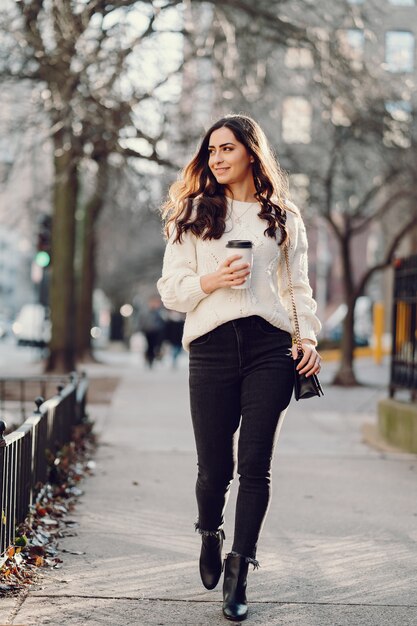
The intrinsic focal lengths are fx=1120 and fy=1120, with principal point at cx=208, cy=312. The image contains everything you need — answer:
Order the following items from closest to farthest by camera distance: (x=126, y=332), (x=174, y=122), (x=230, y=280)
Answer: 1. (x=230, y=280)
2. (x=174, y=122)
3. (x=126, y=332)

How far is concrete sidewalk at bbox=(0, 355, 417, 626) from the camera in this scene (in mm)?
4316

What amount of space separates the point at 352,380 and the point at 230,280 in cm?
1493

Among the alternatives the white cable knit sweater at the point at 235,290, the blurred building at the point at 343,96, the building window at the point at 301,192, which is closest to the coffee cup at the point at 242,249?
the white cable knit sweater at the point at 235,290

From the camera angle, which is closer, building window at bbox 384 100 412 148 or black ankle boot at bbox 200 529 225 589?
black ankle boot at bbox 200 529 225 589

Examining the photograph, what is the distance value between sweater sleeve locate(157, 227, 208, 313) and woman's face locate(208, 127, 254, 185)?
269mm

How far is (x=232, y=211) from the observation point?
4.38 m

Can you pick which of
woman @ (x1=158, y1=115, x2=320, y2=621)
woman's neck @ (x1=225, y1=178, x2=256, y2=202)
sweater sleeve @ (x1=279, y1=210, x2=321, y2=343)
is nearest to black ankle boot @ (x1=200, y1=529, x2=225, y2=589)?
woman @ (x1=158, y1=115, x2=320, y2=621)

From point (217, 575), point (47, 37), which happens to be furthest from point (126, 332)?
point (217, 575)

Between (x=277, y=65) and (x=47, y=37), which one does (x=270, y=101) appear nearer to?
(x=277, y=65)

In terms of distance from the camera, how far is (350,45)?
51.3ft

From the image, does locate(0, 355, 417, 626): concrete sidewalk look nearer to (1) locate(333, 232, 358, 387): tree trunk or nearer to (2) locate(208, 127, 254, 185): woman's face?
(2) locate(208, 127, 254, 185): woman's face

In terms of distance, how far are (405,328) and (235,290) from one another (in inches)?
241

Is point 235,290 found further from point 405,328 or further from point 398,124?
point 398,124

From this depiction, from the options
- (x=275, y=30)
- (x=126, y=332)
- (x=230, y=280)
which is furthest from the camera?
(x=126, y=332)
